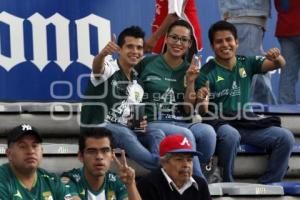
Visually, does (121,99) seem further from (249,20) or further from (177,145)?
(249,20)

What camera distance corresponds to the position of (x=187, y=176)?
24.5 feet

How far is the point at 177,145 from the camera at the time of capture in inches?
294

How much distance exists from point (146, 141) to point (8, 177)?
145 cm

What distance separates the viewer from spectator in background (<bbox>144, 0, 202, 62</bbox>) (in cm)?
896

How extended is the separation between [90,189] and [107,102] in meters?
1.04

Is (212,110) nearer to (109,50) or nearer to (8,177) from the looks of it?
(109,50)

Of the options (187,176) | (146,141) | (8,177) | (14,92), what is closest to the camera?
(8,177)

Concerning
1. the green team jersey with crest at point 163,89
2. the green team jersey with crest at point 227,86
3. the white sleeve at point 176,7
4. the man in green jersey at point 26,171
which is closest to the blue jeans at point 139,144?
the green team jersey with crest at point 163,89

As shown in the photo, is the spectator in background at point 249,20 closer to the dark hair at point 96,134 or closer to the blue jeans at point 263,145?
the blue jeans at point 263,145

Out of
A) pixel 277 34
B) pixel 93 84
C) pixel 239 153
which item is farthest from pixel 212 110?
pixel 277 34

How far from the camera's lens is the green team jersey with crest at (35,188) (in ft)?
22.7

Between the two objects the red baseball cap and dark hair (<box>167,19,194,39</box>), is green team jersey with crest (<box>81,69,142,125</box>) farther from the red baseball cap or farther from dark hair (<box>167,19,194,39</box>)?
the red baseball cap

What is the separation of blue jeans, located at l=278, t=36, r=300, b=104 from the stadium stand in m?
0.86

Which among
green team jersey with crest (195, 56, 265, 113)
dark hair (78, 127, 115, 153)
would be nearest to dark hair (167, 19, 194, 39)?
green team jersey with crest (195, 56, 265, 113)
